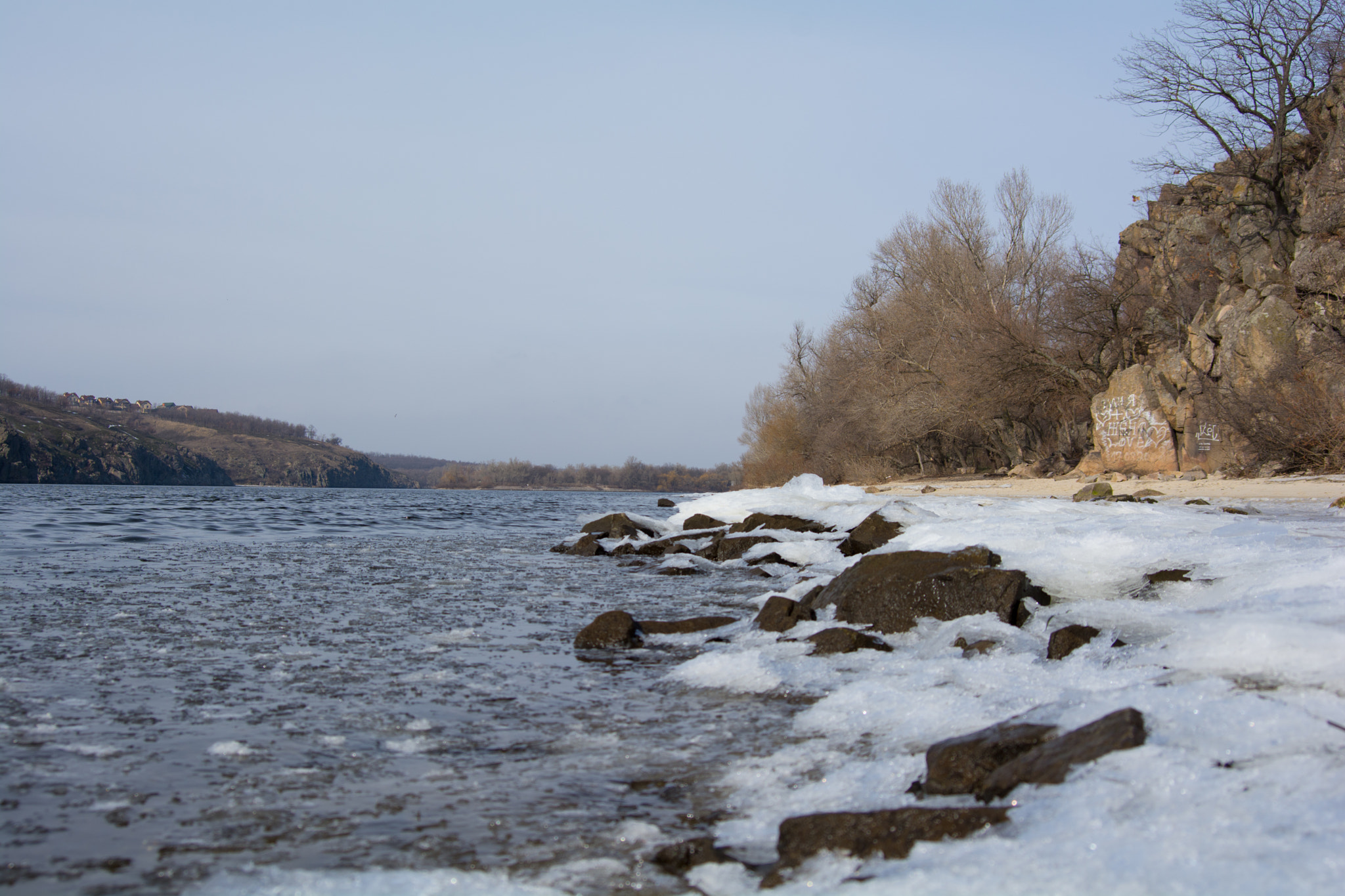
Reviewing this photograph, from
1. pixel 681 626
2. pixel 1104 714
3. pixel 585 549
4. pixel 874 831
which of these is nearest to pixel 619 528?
pixel 585 549

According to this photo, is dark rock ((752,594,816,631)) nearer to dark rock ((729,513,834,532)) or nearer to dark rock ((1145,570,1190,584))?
dark rock ((1145,570,1190,584))

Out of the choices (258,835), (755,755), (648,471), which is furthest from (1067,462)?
(648,471)

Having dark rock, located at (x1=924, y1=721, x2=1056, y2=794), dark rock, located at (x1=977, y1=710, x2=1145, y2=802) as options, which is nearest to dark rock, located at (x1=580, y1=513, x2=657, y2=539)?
dark rock, located at (x1=924, y1=721, x2=1056, y2=794)

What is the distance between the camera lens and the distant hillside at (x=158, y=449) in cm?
8025

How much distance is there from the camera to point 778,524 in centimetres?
1416

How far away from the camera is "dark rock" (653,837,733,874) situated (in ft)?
8.68

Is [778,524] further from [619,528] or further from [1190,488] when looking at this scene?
[1190,488]

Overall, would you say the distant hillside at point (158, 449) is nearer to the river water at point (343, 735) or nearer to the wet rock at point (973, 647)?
the river water at point (343, 735)

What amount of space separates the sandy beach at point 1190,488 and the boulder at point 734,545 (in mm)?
7195

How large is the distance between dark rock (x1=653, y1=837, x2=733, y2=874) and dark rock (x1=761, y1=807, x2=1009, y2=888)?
213 millimetres

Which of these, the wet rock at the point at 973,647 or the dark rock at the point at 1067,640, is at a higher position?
the dark rock at the point at 1067,640

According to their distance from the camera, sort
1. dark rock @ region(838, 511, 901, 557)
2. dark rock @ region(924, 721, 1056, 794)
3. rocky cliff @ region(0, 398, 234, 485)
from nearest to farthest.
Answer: dark rock @ region(924, 721, 1056, 794)
dark rock @ region(838, 511, 901, 557)
rocky cliff @ region(0, 398, 234, 485)

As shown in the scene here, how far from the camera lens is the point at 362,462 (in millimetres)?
133875

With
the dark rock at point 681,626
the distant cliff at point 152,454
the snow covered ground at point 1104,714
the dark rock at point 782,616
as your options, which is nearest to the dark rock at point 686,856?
the snow covered ground at point 1104,714
